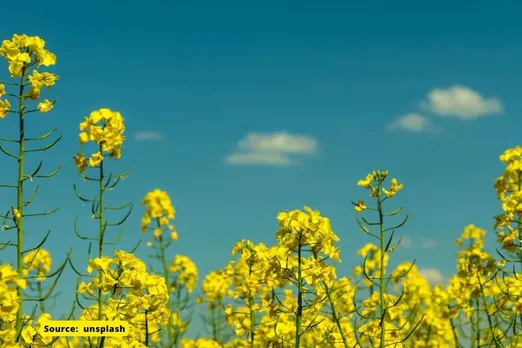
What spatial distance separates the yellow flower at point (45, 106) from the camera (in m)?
4.85

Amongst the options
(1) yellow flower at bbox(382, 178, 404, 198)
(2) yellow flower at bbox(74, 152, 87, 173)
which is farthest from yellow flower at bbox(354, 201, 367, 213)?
(2) yellow flower at bbox(74, 152, 87, 173)

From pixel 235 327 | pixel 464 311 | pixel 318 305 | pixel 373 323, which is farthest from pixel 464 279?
pixel 318 305

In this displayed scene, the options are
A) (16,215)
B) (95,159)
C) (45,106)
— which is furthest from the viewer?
(95,159)

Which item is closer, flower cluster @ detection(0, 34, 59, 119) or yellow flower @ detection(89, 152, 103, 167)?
flower cluster @ detection(0, 34, 59, 119)

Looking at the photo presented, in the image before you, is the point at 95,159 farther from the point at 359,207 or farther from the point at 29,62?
the point at 359,207

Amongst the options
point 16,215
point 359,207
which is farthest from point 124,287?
point 359,207

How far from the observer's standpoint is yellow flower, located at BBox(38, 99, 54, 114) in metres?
4.85

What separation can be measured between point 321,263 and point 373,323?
1.85 m

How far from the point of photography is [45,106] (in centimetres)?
488

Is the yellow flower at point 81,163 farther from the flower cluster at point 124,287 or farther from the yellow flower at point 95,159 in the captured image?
the flower cluster at point 124,287

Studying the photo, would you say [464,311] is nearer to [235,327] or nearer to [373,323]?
[373,323]

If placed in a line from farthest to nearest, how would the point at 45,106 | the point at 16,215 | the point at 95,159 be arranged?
the point at 95,159 → the point at 45,106 → the point at 16,215

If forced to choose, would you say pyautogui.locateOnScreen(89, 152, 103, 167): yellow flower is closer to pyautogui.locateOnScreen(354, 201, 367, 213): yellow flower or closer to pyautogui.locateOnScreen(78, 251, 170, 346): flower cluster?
pyautogui.locateOnScreen(78, 251, 170, 346): flower cluster

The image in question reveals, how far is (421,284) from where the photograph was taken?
1046 cm
